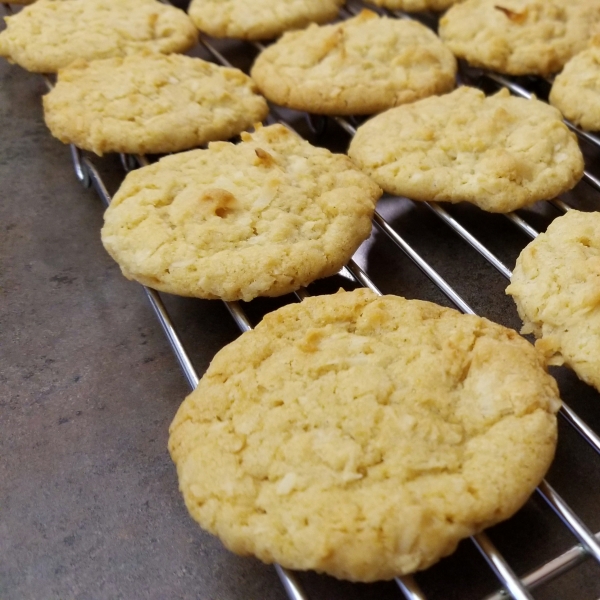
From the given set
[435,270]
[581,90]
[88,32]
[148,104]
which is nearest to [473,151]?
[435,270]

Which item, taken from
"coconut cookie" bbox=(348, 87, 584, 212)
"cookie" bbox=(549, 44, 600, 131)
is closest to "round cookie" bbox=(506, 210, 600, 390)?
"coconut cookie" bbox=(348, 87, 584, 212)

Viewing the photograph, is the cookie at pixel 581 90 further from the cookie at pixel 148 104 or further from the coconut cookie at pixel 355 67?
the cookie at pixel 148 104

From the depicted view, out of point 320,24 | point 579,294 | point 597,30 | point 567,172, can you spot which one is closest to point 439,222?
point 567,172

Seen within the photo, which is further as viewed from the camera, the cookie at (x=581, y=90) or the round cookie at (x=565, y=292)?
the cookie at (x=581, y=90)

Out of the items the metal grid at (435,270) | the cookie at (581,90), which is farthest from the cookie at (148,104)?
the cookie at (581,90)

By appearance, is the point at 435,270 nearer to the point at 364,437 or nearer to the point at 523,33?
the point at 364,437

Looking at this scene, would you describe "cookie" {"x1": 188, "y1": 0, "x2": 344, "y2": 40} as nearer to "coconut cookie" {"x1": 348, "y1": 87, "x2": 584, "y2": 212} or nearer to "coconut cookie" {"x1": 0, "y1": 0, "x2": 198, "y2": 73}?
"coconut cookie" {"x1": 0, "y1": 0, "x2": 198, "y2": 73}

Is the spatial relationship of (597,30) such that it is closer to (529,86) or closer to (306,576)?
(529,86)
